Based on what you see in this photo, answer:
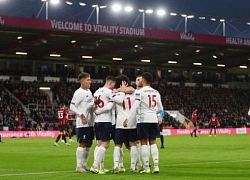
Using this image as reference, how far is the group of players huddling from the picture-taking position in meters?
14.4

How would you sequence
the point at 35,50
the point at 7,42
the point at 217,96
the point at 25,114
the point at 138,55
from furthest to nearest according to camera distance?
the point at 217,96 → the point at 138,55 → the point at 35,50 → the point at 7,42 → the point at 25,114

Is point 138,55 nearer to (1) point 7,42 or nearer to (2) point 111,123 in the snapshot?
(1) point 7,42

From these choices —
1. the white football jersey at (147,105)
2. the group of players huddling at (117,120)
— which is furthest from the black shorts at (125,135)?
the white football jersey at (147,105)

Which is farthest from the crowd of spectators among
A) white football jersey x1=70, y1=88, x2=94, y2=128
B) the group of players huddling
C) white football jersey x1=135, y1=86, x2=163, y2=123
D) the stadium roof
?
white football jersey x1=135, y1=86, x2=163, y2=123

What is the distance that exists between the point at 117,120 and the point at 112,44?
48257 mm

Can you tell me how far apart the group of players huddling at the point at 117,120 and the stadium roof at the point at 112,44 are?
3544 centimetres

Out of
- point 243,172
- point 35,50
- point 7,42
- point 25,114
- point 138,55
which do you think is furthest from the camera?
point 138,55

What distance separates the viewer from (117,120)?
1464cm

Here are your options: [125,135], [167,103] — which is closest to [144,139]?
[125,135]

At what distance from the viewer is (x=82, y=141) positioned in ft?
47.7

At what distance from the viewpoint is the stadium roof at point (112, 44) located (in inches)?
2041

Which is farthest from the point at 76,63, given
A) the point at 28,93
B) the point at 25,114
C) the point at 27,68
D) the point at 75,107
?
the point at 75,107

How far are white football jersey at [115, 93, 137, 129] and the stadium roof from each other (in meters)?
35.6

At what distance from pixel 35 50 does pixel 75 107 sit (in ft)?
166
